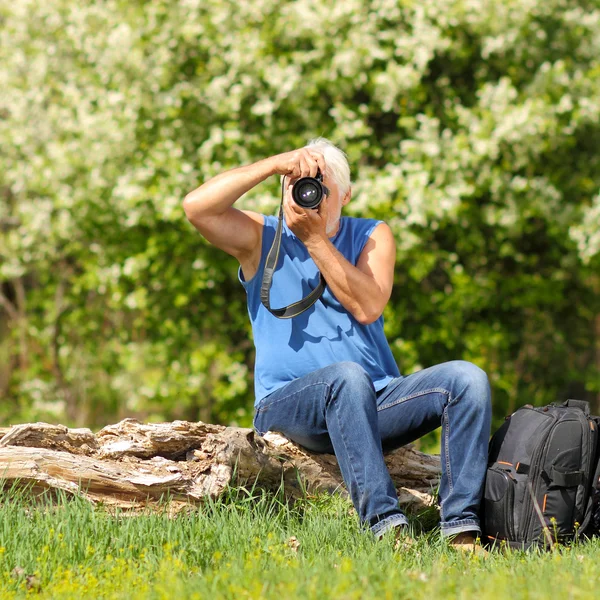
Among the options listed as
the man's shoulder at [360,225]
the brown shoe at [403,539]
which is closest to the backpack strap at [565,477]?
the brown shoe at [403,539]

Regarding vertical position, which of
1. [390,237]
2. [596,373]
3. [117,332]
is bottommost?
[596,373]

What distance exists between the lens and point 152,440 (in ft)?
12.0

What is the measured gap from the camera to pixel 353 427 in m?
3.31

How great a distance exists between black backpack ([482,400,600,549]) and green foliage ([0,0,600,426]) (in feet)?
11.1

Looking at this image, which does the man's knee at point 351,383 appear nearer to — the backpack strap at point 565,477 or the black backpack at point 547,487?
the black backpack at point 547,487

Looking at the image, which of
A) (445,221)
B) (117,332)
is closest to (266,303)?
(445,221)

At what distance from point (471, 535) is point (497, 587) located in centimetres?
98

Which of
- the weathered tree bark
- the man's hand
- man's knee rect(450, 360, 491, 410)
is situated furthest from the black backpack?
the man's hand

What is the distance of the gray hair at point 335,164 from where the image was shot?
3826 mm

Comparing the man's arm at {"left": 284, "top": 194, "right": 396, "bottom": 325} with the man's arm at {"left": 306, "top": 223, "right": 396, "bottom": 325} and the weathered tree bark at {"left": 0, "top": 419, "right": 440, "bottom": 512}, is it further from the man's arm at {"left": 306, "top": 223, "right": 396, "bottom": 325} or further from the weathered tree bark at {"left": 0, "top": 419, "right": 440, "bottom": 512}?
the weathered tree bark at {"left": 0, "top": 419, "right": 440, "bottom": 512}

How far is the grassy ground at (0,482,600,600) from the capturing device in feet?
7.95

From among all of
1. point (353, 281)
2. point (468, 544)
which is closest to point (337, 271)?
point (353, 281)

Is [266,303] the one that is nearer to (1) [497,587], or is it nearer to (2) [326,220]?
(2) [326,220]

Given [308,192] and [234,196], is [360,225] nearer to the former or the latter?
[308,192]
